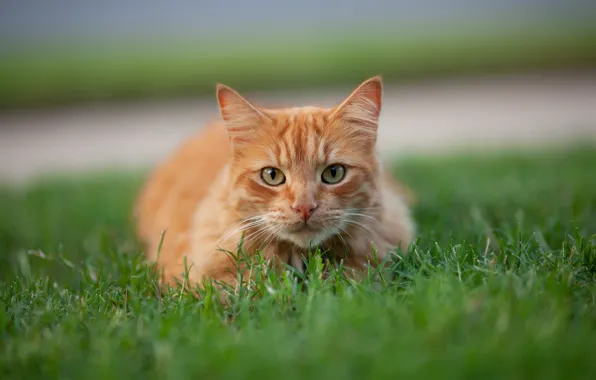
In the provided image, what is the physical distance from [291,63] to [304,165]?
7707 mm

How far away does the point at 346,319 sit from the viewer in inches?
74.6

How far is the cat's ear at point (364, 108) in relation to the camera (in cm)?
262

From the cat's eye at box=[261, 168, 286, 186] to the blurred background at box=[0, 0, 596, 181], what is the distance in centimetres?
384

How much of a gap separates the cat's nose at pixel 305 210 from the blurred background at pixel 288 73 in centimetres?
398

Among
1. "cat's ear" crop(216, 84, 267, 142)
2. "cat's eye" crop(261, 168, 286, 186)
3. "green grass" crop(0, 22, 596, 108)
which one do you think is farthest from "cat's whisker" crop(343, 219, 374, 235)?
"green grass" crop(0, 22, 596, 108)

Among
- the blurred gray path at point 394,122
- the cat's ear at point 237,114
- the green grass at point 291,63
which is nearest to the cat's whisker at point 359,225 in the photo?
the cat's ear at point 237,114

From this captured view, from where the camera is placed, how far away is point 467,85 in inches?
362

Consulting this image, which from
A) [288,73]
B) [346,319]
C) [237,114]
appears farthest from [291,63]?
[346,319]

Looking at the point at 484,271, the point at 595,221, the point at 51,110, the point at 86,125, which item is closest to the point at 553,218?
the point at 595,221

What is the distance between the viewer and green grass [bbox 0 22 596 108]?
9.54 metres

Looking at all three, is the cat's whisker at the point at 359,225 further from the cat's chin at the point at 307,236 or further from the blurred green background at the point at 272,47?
the blurred green background at the point at 272,47

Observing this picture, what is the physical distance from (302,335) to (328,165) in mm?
854

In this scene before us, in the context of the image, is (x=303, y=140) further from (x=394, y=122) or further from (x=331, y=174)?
(x=394, y=122)

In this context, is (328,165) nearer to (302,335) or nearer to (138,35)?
(302,335)
